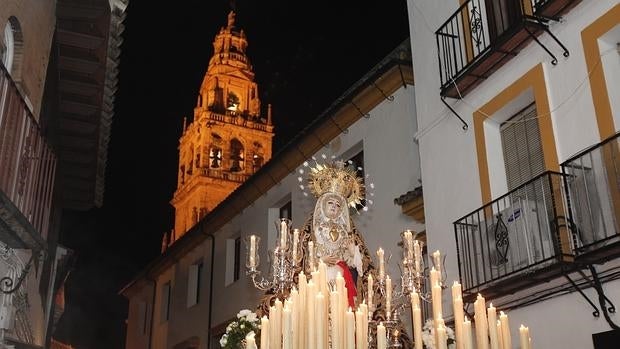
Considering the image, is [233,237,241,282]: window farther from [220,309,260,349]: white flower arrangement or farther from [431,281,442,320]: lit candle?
[431,281,442,320]: lit candle

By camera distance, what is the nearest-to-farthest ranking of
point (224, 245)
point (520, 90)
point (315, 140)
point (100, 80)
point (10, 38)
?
point (10, 38)
point (520, 90)
point (100, 80)
point (315, 140)
point (224, 245)

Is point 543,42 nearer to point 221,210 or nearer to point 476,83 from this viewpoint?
point 476,83

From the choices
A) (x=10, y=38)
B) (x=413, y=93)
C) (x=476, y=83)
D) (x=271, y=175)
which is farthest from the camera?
(x=271, y=175)

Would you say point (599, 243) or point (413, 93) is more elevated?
point (413, 93)

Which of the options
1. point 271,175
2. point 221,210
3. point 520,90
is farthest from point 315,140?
point 520,90

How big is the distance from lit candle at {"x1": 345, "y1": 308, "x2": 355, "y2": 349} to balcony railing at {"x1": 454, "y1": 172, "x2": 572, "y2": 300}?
399 cm

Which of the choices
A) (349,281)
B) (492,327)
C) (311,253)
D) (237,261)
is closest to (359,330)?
(492,327)

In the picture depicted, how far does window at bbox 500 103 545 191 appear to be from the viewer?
9.62m

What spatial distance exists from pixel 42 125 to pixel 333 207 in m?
4.39

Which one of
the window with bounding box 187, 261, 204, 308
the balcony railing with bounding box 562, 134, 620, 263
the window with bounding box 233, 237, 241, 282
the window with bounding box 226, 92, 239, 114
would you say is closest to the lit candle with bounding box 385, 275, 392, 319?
the balcony railing with bounding box 562, 134, 620, 263

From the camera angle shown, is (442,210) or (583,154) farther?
(442,210)

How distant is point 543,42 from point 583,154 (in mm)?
2063

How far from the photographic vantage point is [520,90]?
9617mm

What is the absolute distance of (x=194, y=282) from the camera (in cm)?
2269
